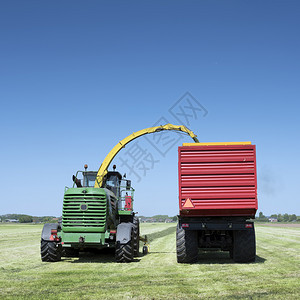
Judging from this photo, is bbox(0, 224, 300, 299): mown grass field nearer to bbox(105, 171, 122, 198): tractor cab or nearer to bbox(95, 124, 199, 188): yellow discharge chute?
bbox(105, 171, 122, 198): tractor cab

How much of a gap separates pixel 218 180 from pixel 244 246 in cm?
253

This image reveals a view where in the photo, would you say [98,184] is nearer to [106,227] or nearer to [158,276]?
[106,227]

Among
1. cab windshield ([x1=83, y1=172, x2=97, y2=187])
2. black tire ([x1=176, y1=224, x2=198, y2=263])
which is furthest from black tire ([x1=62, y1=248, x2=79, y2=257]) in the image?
black tire ([x1=176, y1=224, x2=198, y2=263])

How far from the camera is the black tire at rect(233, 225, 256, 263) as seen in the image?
13.0 metres

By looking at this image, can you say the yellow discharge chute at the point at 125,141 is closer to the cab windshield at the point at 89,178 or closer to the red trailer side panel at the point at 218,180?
the cab windshield at the point at 89,178

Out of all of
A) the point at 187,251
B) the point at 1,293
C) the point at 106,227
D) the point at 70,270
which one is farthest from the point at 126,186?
the point at 1,293

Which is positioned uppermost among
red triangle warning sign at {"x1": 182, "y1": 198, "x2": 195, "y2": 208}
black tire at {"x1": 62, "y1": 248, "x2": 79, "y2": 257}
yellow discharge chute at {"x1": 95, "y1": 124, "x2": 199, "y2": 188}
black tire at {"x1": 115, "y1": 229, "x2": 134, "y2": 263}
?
yellow discharge chute at {"x1": 95, "y1": 124, "x2": 199, "y2": 188}

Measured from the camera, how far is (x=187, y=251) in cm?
1288

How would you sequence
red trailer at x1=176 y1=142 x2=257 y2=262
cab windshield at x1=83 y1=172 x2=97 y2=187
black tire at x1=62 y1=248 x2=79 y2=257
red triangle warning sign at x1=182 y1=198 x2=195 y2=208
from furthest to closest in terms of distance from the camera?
cab windshield at x1=83 y1=172 x2=97 y2=187 < black tire at x1=62 y1=248 x2=79 y2=257 < red trailer at x1=176 y1=142 x2=257 y2=262 < red triangle warning sign at x1=182 y1=198 x2=195 y2=208

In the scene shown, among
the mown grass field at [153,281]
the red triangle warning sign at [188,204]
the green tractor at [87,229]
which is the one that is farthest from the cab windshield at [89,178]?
the red triangle warning sign at [188,204]

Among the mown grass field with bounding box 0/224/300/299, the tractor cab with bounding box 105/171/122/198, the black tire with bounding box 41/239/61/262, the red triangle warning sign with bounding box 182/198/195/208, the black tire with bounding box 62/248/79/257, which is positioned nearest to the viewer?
the mown grass field with bounding box 0/224/300/299

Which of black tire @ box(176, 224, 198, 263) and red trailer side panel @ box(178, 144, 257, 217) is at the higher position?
red trailer side panel @ box(178, 144, 257, 217)

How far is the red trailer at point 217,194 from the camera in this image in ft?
41.2

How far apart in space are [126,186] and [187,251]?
478cm
